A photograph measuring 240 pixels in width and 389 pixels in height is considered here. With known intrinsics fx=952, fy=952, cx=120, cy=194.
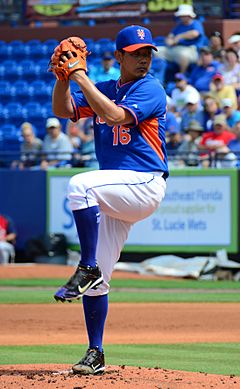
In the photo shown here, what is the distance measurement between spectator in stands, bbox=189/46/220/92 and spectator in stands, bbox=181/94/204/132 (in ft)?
3.36

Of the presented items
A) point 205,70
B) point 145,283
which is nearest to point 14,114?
point 205,70

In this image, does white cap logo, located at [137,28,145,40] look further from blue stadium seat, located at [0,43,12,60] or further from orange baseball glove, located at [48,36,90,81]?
blue stadium seat, located at [0,43,12,60]

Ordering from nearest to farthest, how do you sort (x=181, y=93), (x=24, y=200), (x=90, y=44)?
(x=24, y=200), (x=181, y=93), (x=90, y=44)

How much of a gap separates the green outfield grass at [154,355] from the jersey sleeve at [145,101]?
1.83 meters

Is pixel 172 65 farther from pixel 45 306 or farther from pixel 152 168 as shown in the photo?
pixel 152 168

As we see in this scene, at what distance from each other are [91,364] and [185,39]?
12.6 metres

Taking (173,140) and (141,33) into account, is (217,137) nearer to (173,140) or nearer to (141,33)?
(173,140)

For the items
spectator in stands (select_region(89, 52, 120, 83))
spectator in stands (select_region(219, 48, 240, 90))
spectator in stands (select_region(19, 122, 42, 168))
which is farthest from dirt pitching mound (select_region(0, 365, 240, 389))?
spectator in stands (select_region(89, 52, 120, 83))

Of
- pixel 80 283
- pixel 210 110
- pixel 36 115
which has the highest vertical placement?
pixel 210 110

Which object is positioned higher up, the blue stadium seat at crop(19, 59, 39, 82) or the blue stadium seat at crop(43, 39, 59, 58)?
the blue stadium seat at crop(43, 39, 59, 58)

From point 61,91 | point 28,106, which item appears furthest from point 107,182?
point 28,106

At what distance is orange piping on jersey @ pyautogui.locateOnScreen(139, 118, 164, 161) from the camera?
5.67 meters

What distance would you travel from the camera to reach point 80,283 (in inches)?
209

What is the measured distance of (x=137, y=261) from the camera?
14945 millimetres
